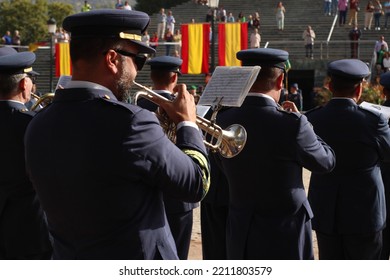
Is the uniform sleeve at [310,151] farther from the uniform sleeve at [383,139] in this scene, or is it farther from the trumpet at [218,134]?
the uniform sleeve at [383,139]

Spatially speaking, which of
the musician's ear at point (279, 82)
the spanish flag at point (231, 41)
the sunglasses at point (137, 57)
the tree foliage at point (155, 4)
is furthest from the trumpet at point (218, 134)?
the tree foliage at point (155, 4)

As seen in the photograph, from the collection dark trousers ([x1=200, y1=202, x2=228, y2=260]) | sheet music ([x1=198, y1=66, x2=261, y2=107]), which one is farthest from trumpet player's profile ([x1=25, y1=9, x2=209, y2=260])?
dark trousers ([x1=200, y1=202, x2=228, y2=260])

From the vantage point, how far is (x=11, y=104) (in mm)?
4727

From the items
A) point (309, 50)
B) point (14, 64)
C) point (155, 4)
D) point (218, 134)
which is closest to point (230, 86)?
point (218, 134)

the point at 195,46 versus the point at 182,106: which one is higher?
the point at 182,106

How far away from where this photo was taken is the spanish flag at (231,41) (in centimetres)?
2194

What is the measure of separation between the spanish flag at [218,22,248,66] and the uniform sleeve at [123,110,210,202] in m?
19.0

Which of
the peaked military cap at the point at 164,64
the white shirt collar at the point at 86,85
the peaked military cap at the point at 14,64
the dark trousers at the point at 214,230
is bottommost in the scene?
the dark trousers at the point at 214,230

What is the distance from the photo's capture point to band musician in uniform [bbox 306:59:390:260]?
5.14m

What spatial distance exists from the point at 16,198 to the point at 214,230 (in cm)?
192

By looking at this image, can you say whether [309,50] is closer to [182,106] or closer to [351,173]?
[351,173]

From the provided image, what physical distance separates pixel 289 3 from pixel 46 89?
49.0ft

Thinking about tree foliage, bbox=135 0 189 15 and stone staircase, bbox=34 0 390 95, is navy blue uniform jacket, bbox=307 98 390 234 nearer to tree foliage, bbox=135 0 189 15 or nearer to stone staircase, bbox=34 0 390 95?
stone staircase, bbox=34 0 390 95

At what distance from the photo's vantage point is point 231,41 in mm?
22031
